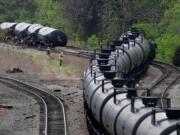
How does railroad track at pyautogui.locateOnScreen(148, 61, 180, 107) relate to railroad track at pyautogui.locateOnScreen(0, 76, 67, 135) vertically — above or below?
above

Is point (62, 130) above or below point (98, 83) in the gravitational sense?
below

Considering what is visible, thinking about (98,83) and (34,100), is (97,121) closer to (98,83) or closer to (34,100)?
(98,83)

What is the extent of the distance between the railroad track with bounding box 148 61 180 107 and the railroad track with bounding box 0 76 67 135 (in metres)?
5.58

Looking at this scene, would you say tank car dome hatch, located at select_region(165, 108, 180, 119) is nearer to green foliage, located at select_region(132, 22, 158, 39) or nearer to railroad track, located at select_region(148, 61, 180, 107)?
railroad track, located at select_region(148, 61, 180, 107)

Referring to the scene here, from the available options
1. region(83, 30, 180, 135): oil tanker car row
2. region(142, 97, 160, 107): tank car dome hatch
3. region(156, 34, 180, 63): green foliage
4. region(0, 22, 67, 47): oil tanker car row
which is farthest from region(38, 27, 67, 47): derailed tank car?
region(142, 97, 160, 107): tank car dome hatch

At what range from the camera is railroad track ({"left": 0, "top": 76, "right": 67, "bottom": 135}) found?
24.5 meters

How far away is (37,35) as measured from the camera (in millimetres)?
60438

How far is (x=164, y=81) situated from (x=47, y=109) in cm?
1138

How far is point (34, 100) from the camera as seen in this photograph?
32.3 m

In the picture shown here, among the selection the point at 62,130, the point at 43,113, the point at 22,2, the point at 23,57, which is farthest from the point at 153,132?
the point at 22,2

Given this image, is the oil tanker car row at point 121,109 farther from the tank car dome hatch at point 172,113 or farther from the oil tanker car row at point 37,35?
the oil tanker car row at point 37,35

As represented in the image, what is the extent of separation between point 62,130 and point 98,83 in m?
3.78

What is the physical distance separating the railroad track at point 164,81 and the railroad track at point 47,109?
5583 mm

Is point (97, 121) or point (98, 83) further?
point (98, 83)
